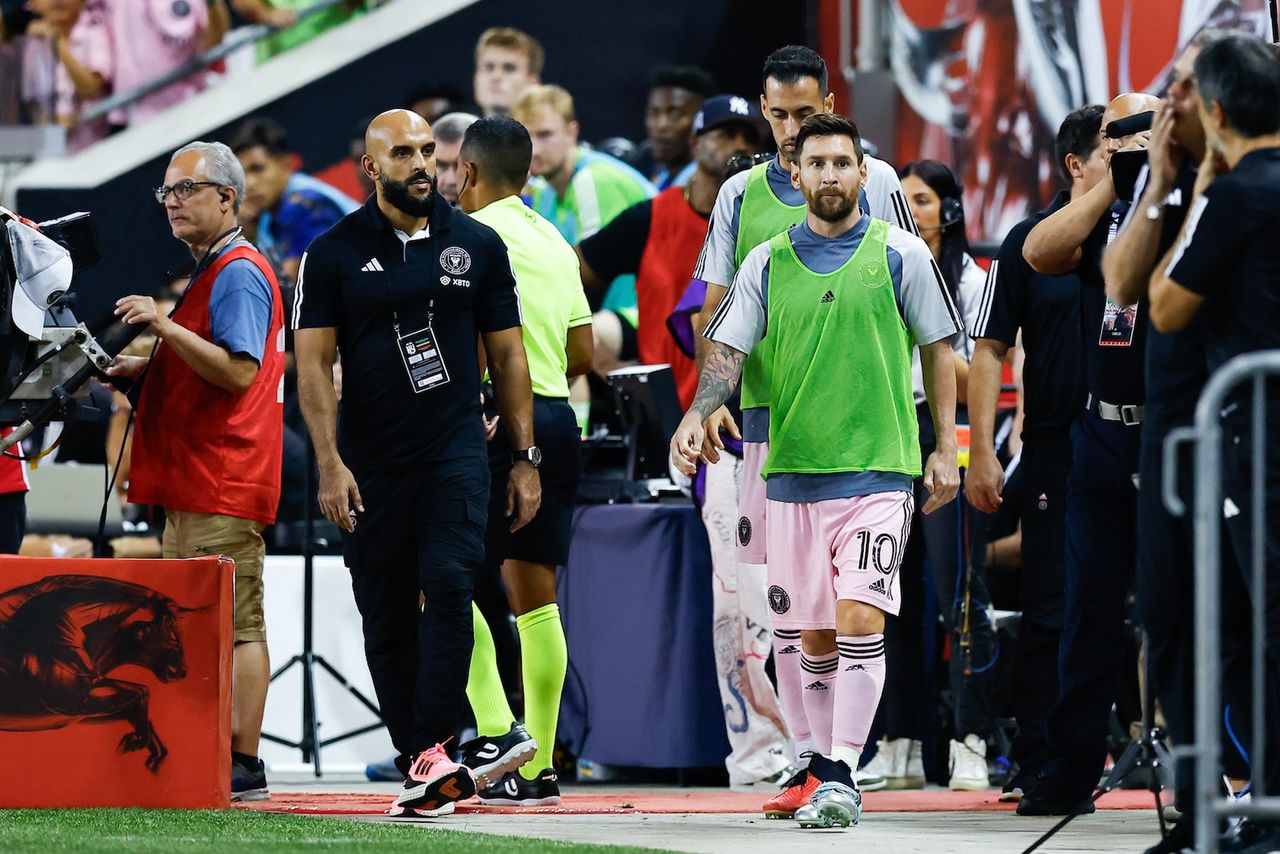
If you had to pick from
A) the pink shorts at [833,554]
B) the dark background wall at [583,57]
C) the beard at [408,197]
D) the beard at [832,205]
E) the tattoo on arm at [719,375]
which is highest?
the dark background wall at [583,57]

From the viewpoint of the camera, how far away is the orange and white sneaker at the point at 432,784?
6.73m

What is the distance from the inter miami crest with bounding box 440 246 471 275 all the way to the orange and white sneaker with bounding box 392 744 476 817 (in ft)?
5.03

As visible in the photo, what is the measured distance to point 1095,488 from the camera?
6539 mm

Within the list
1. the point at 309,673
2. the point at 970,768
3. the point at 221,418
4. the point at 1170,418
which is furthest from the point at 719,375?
the point at 309,673

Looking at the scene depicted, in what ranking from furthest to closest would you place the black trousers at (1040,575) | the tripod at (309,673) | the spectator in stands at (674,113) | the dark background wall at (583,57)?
the dark background wall at (583,57), the spectator in stands at (674,113), the tripod at (309,673), the black trousers at (1040,575)

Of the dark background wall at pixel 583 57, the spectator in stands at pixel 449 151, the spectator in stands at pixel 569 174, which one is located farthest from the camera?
the dark background wall at pixel 583 57

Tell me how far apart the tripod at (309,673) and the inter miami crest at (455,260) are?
228cm

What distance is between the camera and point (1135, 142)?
21.7 feet

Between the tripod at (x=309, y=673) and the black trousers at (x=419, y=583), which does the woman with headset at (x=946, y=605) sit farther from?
the tripod at (x=309, y=673)

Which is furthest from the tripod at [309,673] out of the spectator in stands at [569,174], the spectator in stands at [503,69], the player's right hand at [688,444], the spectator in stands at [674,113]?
the spectator in stands at [503,69]

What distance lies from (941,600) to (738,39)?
7362 millimetres

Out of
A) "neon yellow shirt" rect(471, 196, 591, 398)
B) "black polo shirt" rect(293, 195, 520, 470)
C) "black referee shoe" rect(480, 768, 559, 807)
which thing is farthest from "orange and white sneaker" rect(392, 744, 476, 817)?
"neon yellow shirt" rect(471, 196, 591, 398)

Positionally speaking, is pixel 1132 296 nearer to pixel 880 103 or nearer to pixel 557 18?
pixel 880 103

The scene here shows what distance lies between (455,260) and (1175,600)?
8.98 ft
